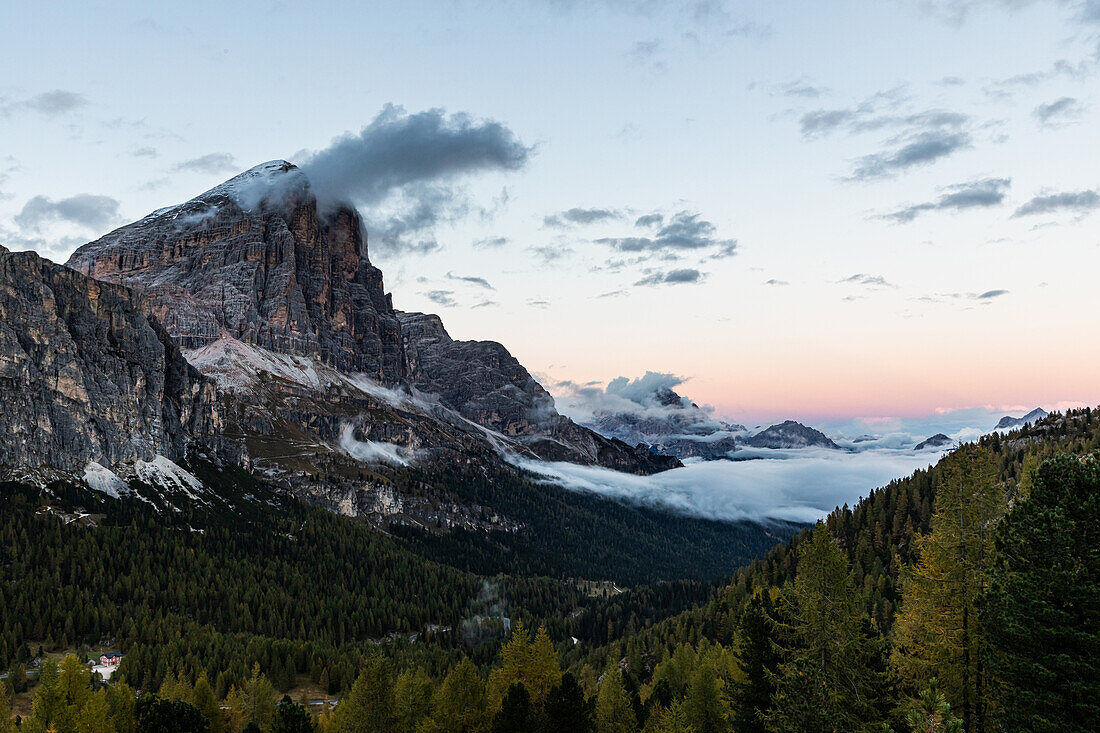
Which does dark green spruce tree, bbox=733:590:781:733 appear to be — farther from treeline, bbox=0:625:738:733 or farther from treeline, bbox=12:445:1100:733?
treeline, bbox=0:625:738:733

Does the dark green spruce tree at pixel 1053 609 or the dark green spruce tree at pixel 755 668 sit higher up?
the dark green spruce tree at pixel 1053 609

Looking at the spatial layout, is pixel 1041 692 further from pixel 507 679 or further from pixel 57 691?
pixel 57 691

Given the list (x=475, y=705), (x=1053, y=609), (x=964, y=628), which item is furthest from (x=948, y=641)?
(x=475, y=705)

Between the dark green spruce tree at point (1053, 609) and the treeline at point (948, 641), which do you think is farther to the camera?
the treeline at point (948, 641)

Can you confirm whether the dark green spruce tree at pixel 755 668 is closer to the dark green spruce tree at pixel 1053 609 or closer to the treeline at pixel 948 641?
the treeline at pixel 948 641

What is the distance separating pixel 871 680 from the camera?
3416 cm

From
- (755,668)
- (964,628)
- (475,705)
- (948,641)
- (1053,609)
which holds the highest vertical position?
(1053,609)

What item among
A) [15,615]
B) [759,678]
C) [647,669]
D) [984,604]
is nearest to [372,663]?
[759,678]

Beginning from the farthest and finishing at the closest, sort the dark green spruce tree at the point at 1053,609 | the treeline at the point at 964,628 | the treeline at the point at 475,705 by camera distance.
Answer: the treeline at the point at 475,705
the treeline at the point at 964,628
the dark green spruce tree at the point at 1053,609

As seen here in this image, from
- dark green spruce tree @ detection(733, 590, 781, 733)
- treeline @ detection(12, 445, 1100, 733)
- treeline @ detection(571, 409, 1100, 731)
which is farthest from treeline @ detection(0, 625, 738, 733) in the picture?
treeline @ detection(571, 409, 1100, 731)

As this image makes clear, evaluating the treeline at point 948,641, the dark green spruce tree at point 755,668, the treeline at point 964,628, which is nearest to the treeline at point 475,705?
the treeline at point 948,641

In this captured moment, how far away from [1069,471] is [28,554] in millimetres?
244839

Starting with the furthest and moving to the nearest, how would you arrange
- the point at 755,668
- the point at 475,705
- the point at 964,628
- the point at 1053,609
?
the point at 475,705 < the point at 755,668 < the point at 964,628 < the point at 1053,609

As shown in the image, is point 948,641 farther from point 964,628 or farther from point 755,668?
point 755,668
